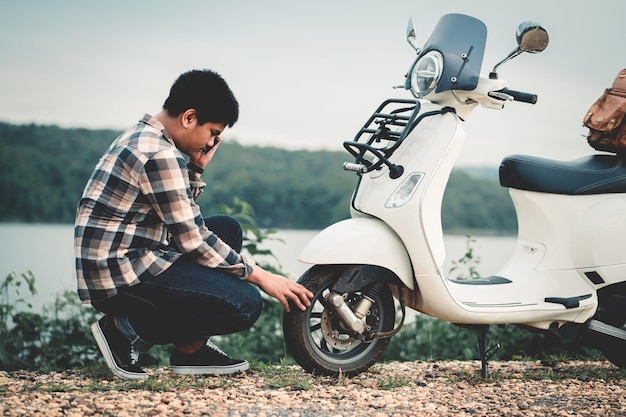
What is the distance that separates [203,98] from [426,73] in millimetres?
994

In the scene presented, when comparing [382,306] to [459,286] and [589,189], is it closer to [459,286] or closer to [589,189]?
[459,286]

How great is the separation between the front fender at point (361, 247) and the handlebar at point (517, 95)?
75 cm

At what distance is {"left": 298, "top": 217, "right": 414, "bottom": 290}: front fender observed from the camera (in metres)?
2.98

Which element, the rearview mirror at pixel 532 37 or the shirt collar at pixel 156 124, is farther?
the rearview mirror at pixel 532 37

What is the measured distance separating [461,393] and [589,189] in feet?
3.84

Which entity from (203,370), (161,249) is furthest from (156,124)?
(203,370)

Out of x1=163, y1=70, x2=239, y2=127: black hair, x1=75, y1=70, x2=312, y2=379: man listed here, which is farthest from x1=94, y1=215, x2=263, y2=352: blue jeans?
x1=163, y1=70, x2=239, y2=127: black hair

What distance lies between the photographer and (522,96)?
3.14m

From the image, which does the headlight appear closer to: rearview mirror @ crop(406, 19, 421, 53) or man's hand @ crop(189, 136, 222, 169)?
rearview mirror @ crop(406, 19, 421, 53)

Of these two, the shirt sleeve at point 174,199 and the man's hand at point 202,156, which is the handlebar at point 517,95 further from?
the shirt sleeve at point 174,199

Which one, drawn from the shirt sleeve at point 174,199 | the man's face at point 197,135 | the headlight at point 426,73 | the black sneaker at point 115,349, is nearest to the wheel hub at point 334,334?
the shirt sleeve at point 174,199

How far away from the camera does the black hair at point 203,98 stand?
2.96 m

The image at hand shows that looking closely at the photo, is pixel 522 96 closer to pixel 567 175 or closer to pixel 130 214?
pixel 567 175

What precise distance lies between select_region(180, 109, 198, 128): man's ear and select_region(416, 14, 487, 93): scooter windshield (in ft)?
3.54
